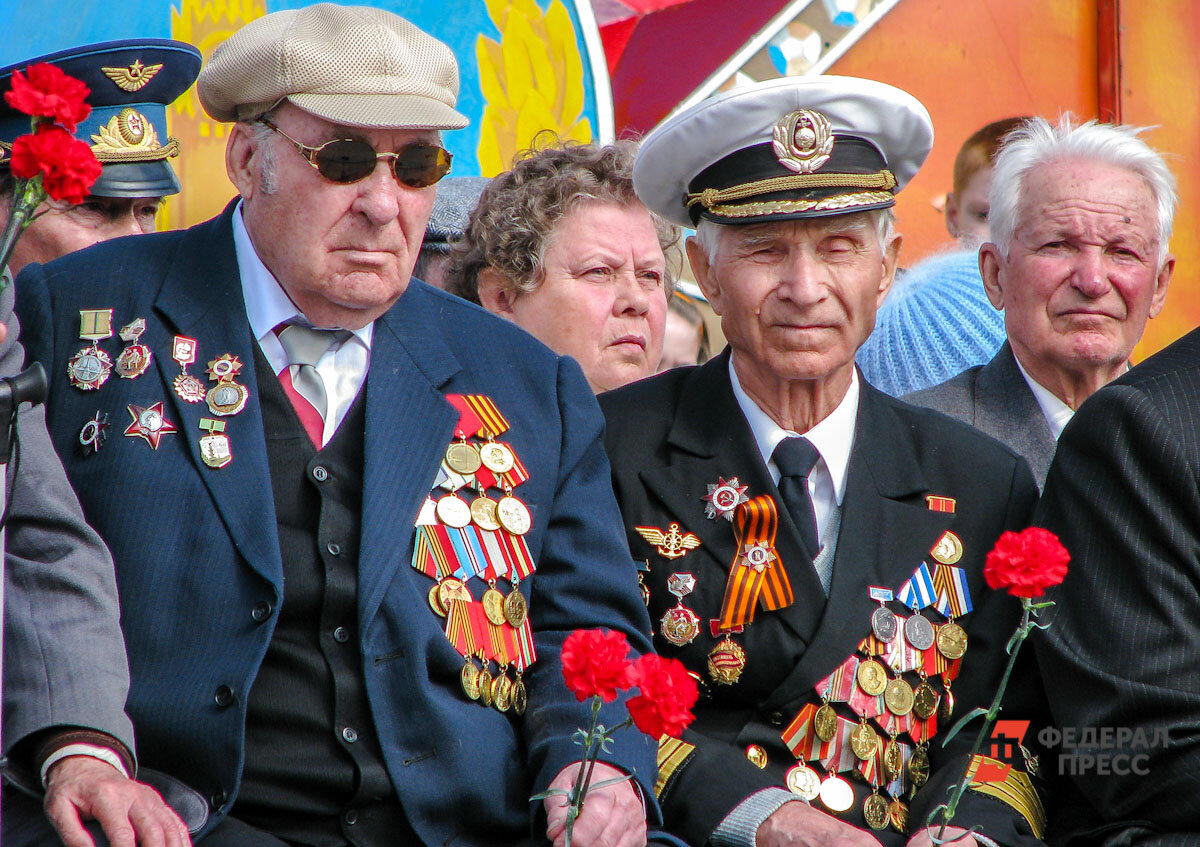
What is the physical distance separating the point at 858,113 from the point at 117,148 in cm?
198

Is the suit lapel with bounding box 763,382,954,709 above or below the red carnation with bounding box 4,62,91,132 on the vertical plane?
below

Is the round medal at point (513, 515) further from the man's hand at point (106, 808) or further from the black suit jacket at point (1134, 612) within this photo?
the black suit jacket at point (1134, 612)

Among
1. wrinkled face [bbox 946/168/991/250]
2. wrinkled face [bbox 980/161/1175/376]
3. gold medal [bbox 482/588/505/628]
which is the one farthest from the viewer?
wrinkled face [bbox 946/168/991/250]

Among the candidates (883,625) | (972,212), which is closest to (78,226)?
(883,625)

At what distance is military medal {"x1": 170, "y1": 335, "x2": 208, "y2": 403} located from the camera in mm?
2631

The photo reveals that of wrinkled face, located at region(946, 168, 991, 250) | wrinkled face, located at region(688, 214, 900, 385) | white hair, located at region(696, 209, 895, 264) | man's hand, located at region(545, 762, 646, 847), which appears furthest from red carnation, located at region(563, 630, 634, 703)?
wrinkled face, located at region(946, 168, 991, 250)

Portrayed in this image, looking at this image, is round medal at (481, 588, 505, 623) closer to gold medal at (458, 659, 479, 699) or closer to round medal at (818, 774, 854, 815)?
gold medal at (458, 659, 479, 699)

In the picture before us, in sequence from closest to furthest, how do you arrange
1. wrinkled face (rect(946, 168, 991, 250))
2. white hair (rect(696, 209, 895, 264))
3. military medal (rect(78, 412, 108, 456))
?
military medal (rect(78, 412, 108, 456)) → white hair (rect(696, 209, 895, 264)) → wrinkled face (rect(946, 168, 991, 250))

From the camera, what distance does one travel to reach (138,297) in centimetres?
275

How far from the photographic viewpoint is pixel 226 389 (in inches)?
104

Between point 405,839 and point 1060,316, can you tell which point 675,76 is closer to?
point 1060,316

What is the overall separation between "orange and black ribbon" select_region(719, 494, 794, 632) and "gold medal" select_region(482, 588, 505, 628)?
19.7 inches

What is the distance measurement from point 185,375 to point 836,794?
1.49 meters

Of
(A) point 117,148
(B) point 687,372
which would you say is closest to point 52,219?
(A) point 117,148
